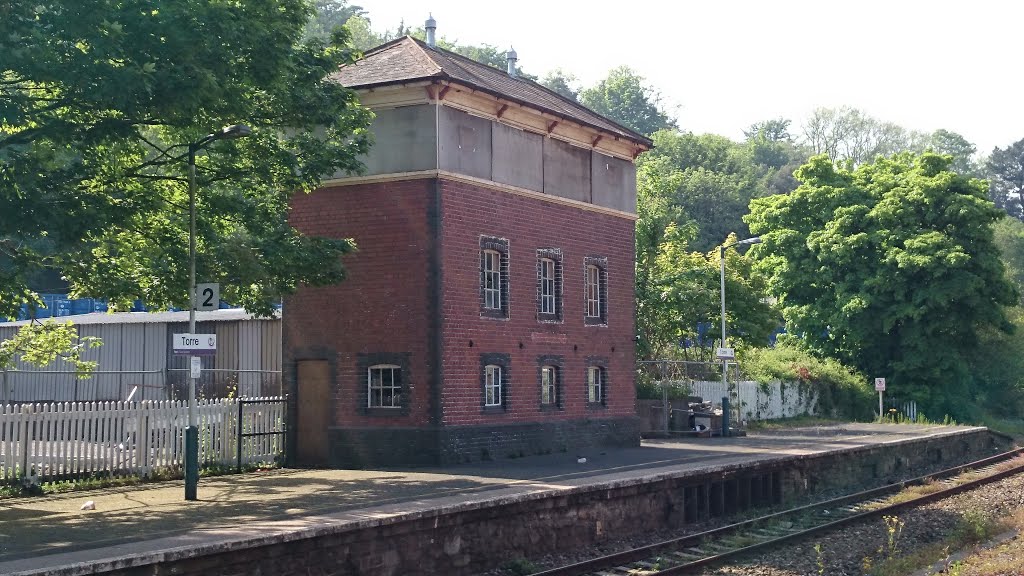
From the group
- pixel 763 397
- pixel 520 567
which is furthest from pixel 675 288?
pixel 520 567

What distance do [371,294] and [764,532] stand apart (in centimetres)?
916

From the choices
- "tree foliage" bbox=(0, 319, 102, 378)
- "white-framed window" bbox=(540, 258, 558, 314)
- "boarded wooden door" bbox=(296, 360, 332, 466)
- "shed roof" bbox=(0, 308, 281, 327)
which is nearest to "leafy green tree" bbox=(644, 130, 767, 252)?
"shed roof" bbox=(0, 308, 281, 327)

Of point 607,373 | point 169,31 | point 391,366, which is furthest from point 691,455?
point 169,31

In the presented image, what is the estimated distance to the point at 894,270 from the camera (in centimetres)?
4697

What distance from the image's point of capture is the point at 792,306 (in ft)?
167

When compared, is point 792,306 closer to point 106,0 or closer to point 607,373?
point 607,373

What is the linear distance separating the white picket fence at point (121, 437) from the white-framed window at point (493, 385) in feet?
14.7

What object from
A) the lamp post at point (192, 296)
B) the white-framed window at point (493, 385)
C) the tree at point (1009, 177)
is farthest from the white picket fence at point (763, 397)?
the tree at point (1009, 177)

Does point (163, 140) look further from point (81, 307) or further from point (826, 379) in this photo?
point (826, 379)

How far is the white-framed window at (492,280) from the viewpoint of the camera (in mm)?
24781

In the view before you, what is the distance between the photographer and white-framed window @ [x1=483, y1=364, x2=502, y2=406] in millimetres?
24625

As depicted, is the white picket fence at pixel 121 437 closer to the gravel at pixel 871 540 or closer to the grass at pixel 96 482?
the grass at pixel 96 482

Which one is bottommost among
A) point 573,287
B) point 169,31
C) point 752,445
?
point 752,445

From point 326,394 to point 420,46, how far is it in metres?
8.04
